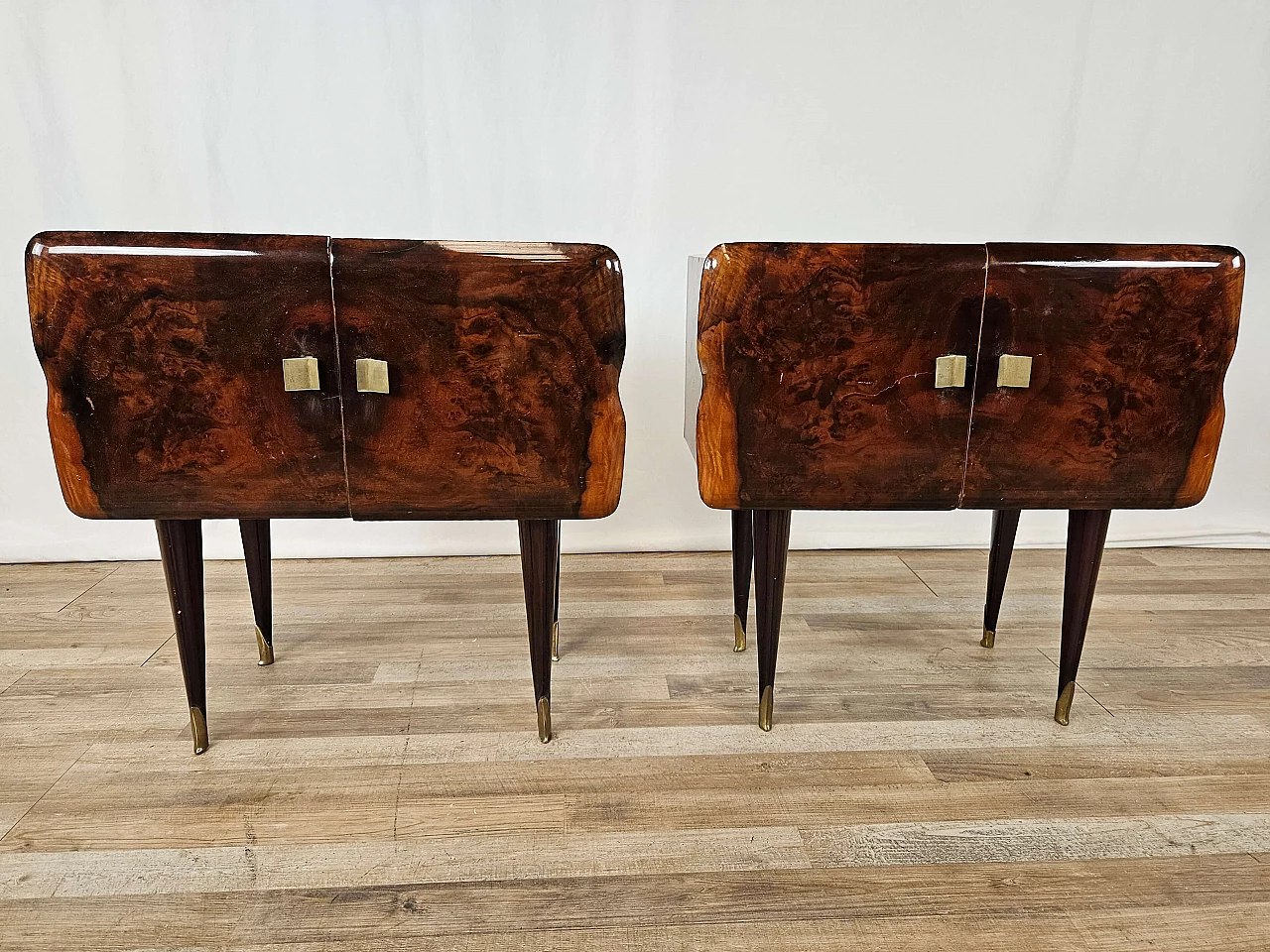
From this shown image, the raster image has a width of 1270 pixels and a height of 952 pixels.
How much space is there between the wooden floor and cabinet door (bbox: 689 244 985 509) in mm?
421

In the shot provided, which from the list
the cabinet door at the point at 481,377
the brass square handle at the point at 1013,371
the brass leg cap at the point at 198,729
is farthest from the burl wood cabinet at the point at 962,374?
the brass leg cap at the point at 198,729

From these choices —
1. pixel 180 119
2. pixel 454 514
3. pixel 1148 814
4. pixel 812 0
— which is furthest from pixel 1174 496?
pixel 180 119

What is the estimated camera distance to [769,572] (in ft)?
4.13

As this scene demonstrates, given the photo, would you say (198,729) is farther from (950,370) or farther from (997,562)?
(997,562)

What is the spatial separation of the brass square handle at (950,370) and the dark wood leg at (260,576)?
1.18m

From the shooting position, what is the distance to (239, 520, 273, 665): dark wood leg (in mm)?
1511

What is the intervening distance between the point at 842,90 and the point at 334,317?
1.55 meters

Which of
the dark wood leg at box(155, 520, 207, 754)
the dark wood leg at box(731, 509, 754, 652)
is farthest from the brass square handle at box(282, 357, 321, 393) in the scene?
the dark wood leg at box(731, 509, 754, 652)

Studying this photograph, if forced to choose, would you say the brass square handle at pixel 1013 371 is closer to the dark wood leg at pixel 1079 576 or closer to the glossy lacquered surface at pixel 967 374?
the glossy lacquered surface at pixel 967 374

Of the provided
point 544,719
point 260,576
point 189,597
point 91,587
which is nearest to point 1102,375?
point 544,719

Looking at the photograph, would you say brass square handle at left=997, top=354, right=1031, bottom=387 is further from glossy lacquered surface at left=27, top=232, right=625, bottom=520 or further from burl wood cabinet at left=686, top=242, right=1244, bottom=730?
glossy lacquered surface at left=27, top=232, right=625, bottom=520

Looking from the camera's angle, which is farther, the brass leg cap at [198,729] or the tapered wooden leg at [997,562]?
the tapered wooden leg at [997,562]

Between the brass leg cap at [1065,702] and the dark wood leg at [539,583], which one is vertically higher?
the dark wood leg at [539,583]

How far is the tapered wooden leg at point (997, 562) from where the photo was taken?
1599mm
